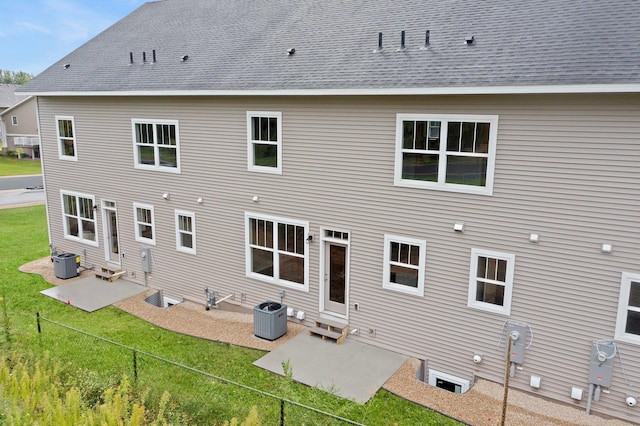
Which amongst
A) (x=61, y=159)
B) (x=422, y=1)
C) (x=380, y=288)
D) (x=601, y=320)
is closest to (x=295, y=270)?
(x=380, y=288)

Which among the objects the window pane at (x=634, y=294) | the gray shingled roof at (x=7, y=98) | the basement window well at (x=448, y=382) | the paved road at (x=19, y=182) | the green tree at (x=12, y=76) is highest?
the green tree at (x=12, y=76)

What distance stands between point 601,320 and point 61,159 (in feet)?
56.6

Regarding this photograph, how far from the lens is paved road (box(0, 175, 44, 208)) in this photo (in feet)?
104

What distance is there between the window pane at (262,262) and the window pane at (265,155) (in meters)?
2.35

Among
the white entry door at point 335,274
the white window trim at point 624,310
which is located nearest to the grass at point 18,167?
the white entry door at point 335,274

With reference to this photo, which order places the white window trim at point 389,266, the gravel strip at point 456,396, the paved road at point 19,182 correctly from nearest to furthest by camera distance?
1. the gravel strip at point 456,396
2. the white window trim at point 389,266
3. the paved road at point 19,182

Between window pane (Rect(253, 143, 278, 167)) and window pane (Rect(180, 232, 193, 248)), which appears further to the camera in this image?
window pane (Rect(180, 232, 193, 248))

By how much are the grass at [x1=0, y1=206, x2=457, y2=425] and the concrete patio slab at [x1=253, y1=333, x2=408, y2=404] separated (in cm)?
27

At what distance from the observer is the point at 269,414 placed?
8.15 metres

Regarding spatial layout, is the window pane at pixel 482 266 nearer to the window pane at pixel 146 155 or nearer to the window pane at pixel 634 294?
Answer: the window pane at pixel 634 294

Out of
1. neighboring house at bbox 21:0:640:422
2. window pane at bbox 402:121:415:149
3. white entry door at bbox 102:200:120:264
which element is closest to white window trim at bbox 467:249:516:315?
neighboring house at bbox 21:0:640:422

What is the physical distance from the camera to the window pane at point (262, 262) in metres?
12.6

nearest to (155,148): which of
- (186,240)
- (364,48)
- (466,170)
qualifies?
(186,240)

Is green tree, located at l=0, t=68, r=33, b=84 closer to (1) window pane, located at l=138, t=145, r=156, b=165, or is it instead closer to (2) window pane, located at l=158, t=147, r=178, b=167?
(1) window pane, located at l=138, t=145, r=156, b=165
